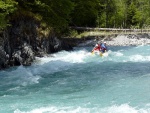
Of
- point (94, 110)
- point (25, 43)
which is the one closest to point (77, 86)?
point (94, 110)

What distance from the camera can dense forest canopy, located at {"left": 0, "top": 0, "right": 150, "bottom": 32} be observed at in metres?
31.4

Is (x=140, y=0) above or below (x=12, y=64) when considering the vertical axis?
above

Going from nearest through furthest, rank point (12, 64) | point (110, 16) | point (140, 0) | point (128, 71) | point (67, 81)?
point (67, 81)
point (128, 71)
point (12, 64)
point (110, 16)
point (140, 0)

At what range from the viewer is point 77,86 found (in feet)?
59.0

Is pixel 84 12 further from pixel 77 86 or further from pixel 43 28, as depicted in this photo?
pixel 77 86

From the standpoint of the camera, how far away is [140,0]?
61312 mm

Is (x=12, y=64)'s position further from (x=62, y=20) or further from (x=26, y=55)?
(x=62, y=20)

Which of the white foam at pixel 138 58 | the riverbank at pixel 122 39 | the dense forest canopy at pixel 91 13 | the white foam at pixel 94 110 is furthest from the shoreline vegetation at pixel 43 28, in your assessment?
the white foam at pixel 94 110

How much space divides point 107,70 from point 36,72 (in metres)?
4.82

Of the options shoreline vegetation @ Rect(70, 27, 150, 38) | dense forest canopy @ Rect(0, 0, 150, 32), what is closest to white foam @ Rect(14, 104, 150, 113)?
dense forest canopy @ Rect(0, 0, 150, 32)

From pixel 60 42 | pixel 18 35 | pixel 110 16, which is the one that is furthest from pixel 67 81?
pixel 110 16

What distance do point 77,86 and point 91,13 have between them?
3510 centimetres

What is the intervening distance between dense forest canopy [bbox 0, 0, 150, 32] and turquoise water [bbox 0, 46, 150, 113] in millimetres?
6436

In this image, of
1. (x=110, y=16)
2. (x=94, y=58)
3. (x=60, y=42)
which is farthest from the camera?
(x=110, y=16)
